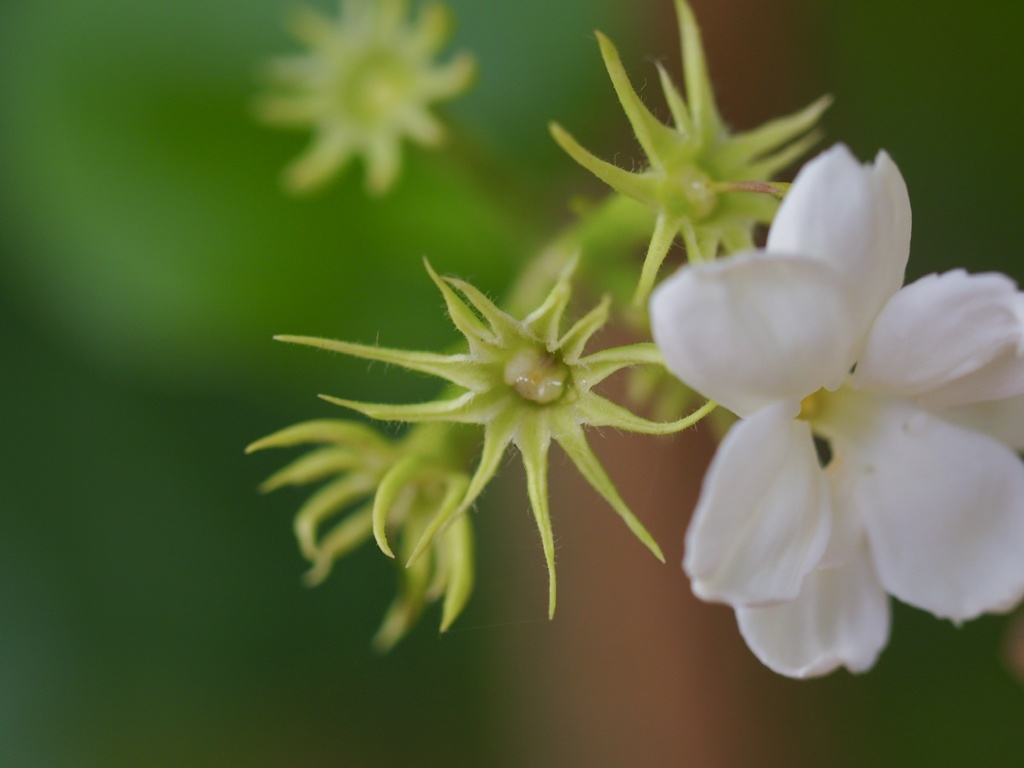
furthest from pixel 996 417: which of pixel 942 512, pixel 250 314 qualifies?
pixel 250 314

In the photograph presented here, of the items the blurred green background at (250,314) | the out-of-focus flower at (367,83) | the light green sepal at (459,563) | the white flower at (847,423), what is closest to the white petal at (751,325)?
the white flower at (847,423)

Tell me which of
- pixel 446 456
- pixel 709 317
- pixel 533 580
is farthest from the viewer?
pixel 533 580

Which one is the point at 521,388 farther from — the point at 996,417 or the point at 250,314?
the point at 250,314

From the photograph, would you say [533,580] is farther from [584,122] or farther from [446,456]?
[446,456]

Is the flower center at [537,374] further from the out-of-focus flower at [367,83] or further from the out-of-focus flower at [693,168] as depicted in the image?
the out-of-focus flower at [367,83]

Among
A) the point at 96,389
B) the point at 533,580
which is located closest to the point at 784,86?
the point at 533,580

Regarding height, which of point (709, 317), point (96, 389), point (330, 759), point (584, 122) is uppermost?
point (584, 122)
